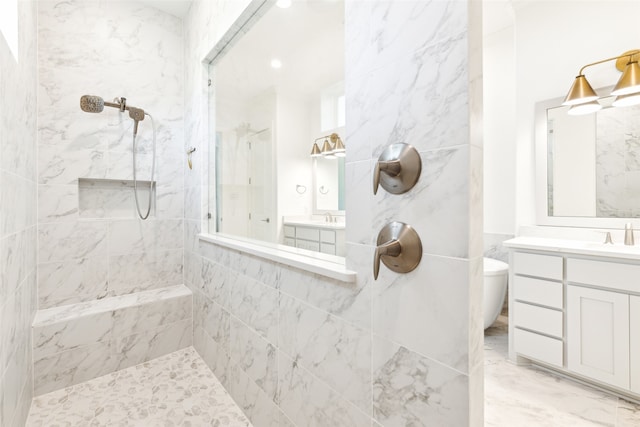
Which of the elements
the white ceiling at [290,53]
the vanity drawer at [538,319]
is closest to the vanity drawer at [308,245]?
the white ceiling at [290,53]

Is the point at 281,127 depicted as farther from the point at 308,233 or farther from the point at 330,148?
the point at 308,233

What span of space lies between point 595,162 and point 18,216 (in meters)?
3.54

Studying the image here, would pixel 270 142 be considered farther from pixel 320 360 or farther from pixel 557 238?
pixel 557 238

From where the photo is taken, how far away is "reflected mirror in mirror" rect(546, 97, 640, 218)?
195 cm

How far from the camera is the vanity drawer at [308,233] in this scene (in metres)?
1.33

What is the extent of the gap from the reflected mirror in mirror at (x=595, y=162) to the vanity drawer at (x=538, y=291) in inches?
28.1

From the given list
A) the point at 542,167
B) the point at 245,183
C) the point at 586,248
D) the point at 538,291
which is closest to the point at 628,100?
the point at 542,167

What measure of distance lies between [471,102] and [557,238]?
222 centimetres

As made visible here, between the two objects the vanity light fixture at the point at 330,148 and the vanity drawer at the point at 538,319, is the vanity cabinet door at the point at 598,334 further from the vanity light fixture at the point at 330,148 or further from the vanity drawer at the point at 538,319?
the vanity light fixture at the point at 330,148

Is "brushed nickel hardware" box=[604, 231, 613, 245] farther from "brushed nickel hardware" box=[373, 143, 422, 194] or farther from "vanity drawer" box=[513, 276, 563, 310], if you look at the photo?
"brushed nickel hardware" box=[373, 143, 422, 194]

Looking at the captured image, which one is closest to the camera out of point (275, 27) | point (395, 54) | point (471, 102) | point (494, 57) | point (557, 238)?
point (471, 102)

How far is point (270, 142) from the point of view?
1715 millimetres

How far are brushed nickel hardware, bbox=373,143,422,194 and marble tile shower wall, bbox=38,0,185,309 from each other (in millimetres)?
2272

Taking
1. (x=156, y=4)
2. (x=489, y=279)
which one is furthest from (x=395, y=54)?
(x=156, y=4)
